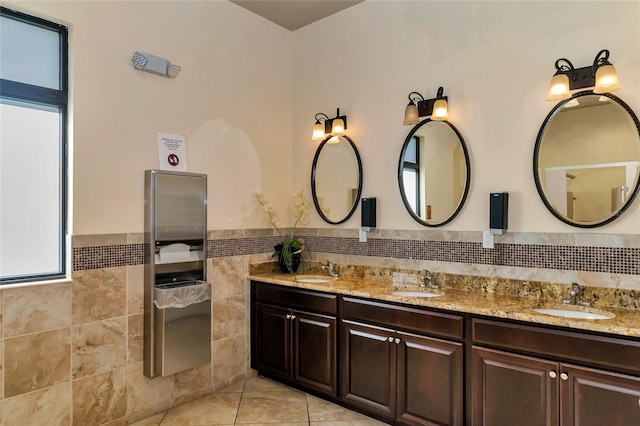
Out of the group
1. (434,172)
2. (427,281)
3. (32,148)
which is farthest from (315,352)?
(32,148)

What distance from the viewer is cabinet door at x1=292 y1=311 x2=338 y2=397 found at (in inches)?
119

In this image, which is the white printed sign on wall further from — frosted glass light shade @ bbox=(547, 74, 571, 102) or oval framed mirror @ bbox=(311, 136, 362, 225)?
frosted glass light shade @ bbox=(547, 74, 571, 102)

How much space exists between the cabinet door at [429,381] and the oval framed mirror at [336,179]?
4.39 ft

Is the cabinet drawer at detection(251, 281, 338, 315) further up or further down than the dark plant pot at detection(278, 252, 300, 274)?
further down

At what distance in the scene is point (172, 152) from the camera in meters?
3.06

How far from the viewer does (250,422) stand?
280 cm

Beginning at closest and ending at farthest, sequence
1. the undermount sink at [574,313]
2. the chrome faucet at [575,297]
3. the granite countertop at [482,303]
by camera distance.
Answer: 1. the granite countertop at [482,303]
2. the undermount sink at [574,313]
3. the chrome faucet at [575,297]

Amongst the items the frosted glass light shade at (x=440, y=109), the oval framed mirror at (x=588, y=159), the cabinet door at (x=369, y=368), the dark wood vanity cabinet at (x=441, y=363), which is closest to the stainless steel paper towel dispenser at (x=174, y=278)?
the dark wood vanity cabinet at (x=441, y=363)

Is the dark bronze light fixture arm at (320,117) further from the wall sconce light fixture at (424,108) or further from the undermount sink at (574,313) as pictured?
the undermount sink at (574,313)

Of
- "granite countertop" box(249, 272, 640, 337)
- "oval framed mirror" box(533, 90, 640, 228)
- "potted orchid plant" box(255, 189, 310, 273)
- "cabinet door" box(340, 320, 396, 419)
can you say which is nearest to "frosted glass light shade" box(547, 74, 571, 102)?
"oval framed mirror" box(533, 90, 640, 228)

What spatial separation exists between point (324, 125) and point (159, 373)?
2.41 metres

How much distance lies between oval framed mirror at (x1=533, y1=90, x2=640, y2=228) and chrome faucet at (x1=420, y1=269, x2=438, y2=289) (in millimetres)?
935

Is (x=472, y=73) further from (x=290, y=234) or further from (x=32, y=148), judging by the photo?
(x=32, y=148)

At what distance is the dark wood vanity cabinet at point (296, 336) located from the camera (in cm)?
303
